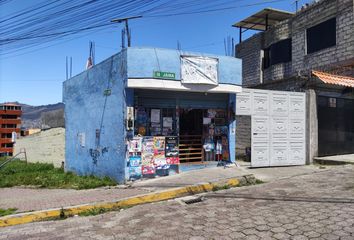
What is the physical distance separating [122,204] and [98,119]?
16.8ft

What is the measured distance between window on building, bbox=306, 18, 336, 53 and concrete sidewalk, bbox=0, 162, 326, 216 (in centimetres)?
788

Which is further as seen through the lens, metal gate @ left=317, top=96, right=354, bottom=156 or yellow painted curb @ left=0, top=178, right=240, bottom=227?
metal gate @ left=317, top=96, right=354, bottom=156

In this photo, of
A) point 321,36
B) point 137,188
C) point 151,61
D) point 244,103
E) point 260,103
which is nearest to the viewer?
point 137,188

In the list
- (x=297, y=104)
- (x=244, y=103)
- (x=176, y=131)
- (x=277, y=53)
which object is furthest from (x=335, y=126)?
(x=277, y=53)

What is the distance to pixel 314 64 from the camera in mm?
17906

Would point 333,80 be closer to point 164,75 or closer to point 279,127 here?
point 279,127

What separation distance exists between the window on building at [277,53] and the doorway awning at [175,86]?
9.91 meters

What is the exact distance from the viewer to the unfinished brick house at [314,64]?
44.3 feet

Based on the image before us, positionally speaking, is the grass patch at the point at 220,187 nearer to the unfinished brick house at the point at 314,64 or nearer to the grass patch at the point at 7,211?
the grass patch at the point at 7,211

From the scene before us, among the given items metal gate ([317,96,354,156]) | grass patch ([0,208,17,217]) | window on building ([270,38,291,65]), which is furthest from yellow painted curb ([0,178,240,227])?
window on building ([270,38,291,65])

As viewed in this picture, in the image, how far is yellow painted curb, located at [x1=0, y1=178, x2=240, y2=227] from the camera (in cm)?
678

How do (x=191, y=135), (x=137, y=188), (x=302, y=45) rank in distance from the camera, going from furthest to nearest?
1. (x=302, y=45)
2. (x=191, y=135)
3. (x=137, y=188)

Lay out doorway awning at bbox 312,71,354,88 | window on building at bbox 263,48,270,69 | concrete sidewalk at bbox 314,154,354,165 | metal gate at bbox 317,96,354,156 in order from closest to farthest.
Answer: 1. doorway awning at bbox 312,71,354,88
2. concrete sidewalk at bbox 314,154,354,165
3. metal gate at bbox 317,96,354,156
4. window on building at bbox 263,48,270,69

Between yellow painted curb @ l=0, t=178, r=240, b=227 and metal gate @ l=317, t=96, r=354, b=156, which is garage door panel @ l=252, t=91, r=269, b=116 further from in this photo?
yellow painted curb @ l=0, t=178, r=240, b=227
